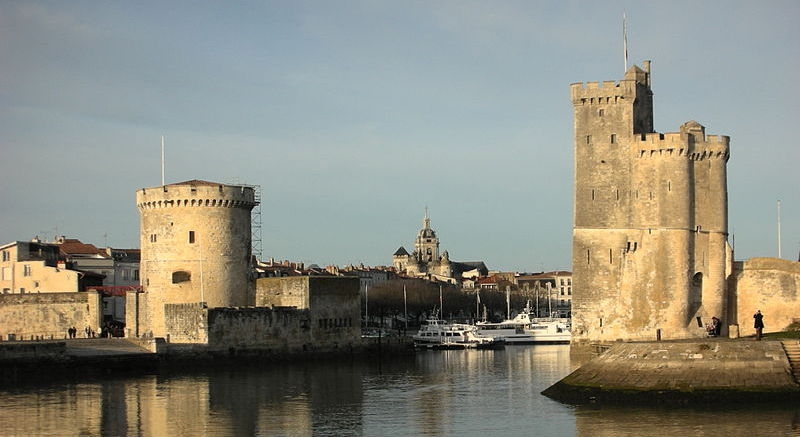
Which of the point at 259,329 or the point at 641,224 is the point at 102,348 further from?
the point at 641,224

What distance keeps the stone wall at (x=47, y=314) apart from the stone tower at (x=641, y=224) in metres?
19.0

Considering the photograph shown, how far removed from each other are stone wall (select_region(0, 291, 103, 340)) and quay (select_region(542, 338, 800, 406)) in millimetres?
24915

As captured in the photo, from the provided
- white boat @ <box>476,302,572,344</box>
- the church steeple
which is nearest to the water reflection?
white boat @ <box>476,302,572,344</box>

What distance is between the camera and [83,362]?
42.8 m

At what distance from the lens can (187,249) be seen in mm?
50062

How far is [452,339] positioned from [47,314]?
2353 cm

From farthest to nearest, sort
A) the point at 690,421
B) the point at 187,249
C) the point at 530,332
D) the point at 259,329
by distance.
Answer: the point at 530,332 < the point at 187,249 < the point at 259,329 < the point at 690,421

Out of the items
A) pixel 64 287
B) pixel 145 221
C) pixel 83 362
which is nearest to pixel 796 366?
pixel 83 362

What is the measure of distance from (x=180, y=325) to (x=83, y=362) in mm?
4839

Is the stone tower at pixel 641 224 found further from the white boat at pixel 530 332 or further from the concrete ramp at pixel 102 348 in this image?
the white boat at pixel 530 332

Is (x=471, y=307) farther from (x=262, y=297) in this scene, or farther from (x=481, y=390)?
(x=481, y=390)

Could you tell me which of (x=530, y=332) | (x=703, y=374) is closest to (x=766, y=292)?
(x=703, y=374)

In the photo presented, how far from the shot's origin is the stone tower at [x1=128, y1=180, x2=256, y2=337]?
5003 cm

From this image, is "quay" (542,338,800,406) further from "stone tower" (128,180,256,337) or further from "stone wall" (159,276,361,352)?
"stone tower" (128,180,256,337)
